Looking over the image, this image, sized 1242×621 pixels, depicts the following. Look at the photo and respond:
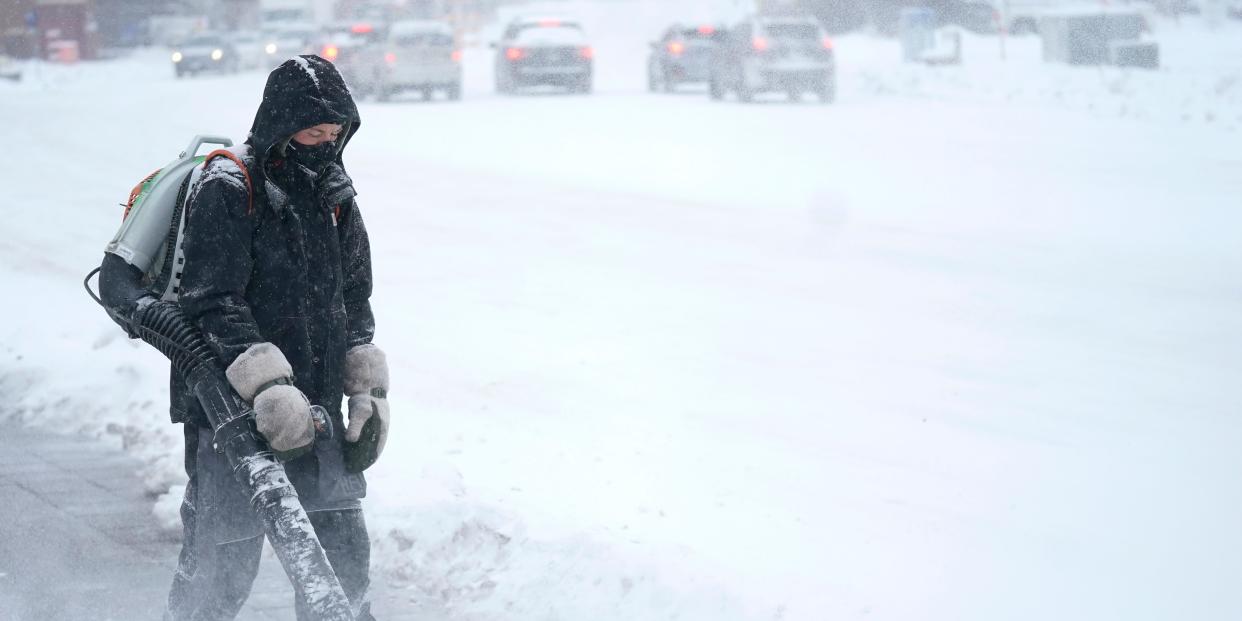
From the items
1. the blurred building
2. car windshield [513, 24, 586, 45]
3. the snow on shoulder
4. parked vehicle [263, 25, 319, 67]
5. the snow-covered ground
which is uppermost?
the blurred building

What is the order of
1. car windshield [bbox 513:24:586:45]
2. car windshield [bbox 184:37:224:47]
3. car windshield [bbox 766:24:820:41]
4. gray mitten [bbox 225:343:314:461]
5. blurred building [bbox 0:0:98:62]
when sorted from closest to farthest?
gray mitten [bbox 225:343:314:461] < car windshield [bbox 766:24:820:41] < car windshield [bbox 513:24:586:45] < car windshield [bbox 184:37:224:47] < blurred building [bbox 0:0:98:62]

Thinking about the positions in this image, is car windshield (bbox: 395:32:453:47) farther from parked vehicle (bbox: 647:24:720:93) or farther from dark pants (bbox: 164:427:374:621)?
dark pants (bbox: 164:427:374:621)

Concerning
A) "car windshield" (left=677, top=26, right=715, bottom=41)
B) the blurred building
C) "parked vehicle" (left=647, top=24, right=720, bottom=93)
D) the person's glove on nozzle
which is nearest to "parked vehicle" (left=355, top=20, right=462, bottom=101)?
"parked vehicle" (left=647, top=24, right=720, bottom=93)

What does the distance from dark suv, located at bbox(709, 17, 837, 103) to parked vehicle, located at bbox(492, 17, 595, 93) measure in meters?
2.83

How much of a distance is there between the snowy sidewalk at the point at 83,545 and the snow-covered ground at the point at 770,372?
0.19 m

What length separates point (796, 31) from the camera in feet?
76.3

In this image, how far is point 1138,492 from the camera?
17.4 ft

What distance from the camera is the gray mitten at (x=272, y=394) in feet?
9.38

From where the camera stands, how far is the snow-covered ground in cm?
448

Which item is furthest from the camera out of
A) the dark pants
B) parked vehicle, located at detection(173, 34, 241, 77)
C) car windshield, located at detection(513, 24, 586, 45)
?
parked vehicle, located at detection(173, 34, 241, 77)

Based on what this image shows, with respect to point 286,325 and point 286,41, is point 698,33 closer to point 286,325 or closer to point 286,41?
point 286,41

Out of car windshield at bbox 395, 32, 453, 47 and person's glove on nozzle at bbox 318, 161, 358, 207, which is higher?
car windshield at bbox 395, 32, 453, 47

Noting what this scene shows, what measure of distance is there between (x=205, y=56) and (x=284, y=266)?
3673 cm

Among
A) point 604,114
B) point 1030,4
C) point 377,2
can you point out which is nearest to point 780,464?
point 604,114
